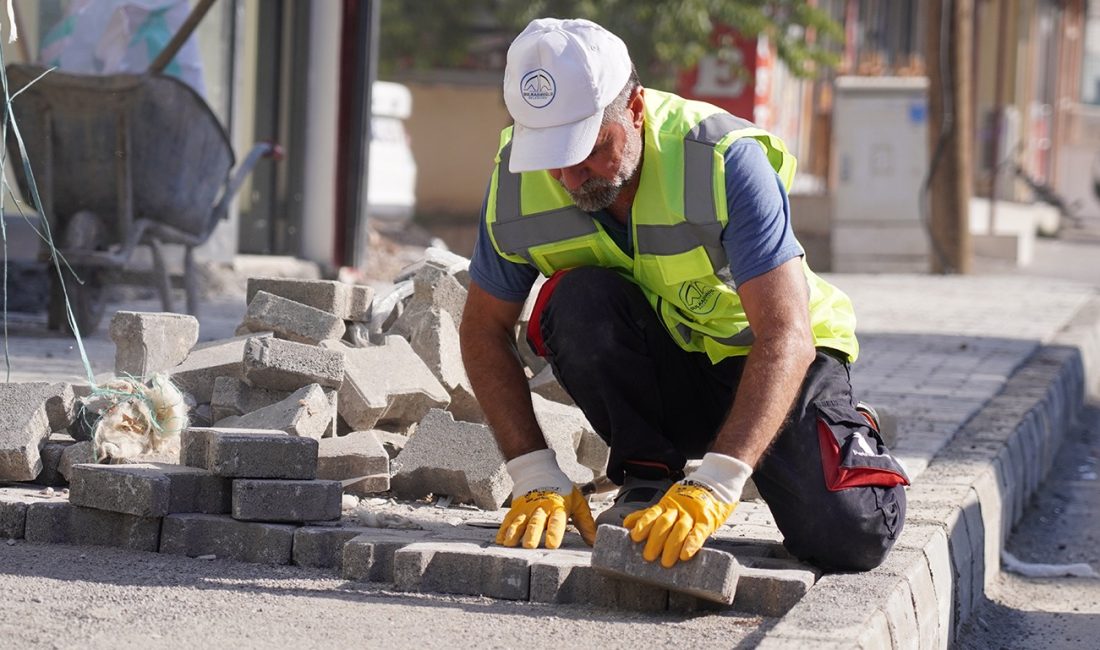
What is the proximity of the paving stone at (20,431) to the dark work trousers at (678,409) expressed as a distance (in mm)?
1303

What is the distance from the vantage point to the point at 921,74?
17.8 metres

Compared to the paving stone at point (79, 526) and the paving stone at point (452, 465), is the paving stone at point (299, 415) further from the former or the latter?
the paving stone at point (79, 526)

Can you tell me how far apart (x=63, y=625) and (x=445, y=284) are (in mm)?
2130

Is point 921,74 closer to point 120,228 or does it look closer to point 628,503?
point 120,228

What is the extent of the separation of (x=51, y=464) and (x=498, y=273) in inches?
50.5

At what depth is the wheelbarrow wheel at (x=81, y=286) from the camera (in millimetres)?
6637

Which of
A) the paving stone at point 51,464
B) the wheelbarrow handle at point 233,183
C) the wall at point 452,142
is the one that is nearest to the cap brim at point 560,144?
the paving stone at point 51,464

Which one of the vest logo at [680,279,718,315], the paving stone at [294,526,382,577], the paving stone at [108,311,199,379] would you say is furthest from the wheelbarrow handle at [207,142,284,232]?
the vest logo at [680,279,718,315]

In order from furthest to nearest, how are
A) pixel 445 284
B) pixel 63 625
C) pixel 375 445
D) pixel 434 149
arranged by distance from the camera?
1. pixel 434 149
2. pixel 445 284
3. pixel 375 445
4. pixel 63 625

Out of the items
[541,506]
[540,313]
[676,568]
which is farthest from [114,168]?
[676,568]

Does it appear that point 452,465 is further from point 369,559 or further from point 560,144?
point 560,144

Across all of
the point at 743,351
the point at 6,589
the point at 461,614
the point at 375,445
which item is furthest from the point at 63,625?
the point at 743,351

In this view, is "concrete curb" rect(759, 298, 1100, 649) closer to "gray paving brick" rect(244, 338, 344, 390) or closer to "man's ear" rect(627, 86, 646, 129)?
"man's ear" rect(627, 86, 646, 129)

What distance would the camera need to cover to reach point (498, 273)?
3852mm
